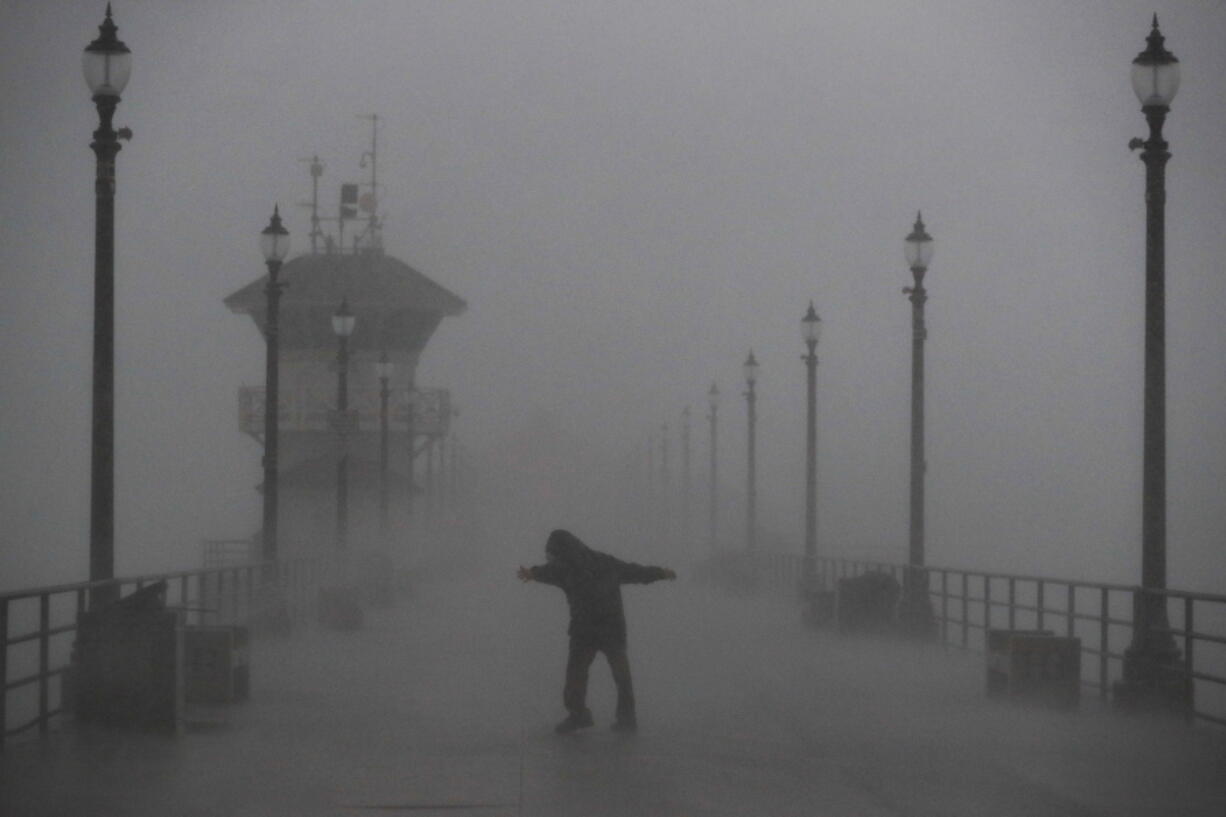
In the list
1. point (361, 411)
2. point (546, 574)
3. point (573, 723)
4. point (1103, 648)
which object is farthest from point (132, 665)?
point (361, 411)

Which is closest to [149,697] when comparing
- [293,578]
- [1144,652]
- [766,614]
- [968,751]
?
[968,751]

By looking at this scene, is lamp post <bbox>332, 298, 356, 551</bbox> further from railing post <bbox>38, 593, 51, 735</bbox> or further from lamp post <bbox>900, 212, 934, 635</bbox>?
railing post <bbox>38, 593, 51, 735</bbox>

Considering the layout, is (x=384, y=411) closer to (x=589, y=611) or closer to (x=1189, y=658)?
(x=1189, y=658)

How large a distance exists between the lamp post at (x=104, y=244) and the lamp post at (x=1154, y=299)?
9.72m

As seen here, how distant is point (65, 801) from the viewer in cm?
1120

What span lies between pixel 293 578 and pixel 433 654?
11.9 metres

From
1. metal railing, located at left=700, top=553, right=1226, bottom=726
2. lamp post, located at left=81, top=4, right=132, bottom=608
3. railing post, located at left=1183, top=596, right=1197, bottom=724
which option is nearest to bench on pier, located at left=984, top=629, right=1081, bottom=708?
metal railing, located at left=700, top=553, right=1226, bottom=726

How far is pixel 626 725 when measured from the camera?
15.6m

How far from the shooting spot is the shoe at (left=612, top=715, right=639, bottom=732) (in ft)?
51.0

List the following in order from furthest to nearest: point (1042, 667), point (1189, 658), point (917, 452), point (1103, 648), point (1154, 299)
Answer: point (917, 452), point (1103, 648), point (1154, 299), point (1042, 667), point (1189, 658)

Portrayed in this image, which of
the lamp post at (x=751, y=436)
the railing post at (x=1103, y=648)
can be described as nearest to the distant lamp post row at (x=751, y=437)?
the lamp post at (x=751, y=436)

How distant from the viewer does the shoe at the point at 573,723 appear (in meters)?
15.3

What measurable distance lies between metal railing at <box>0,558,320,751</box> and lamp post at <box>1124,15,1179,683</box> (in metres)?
8.60

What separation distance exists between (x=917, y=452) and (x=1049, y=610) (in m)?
9.14
